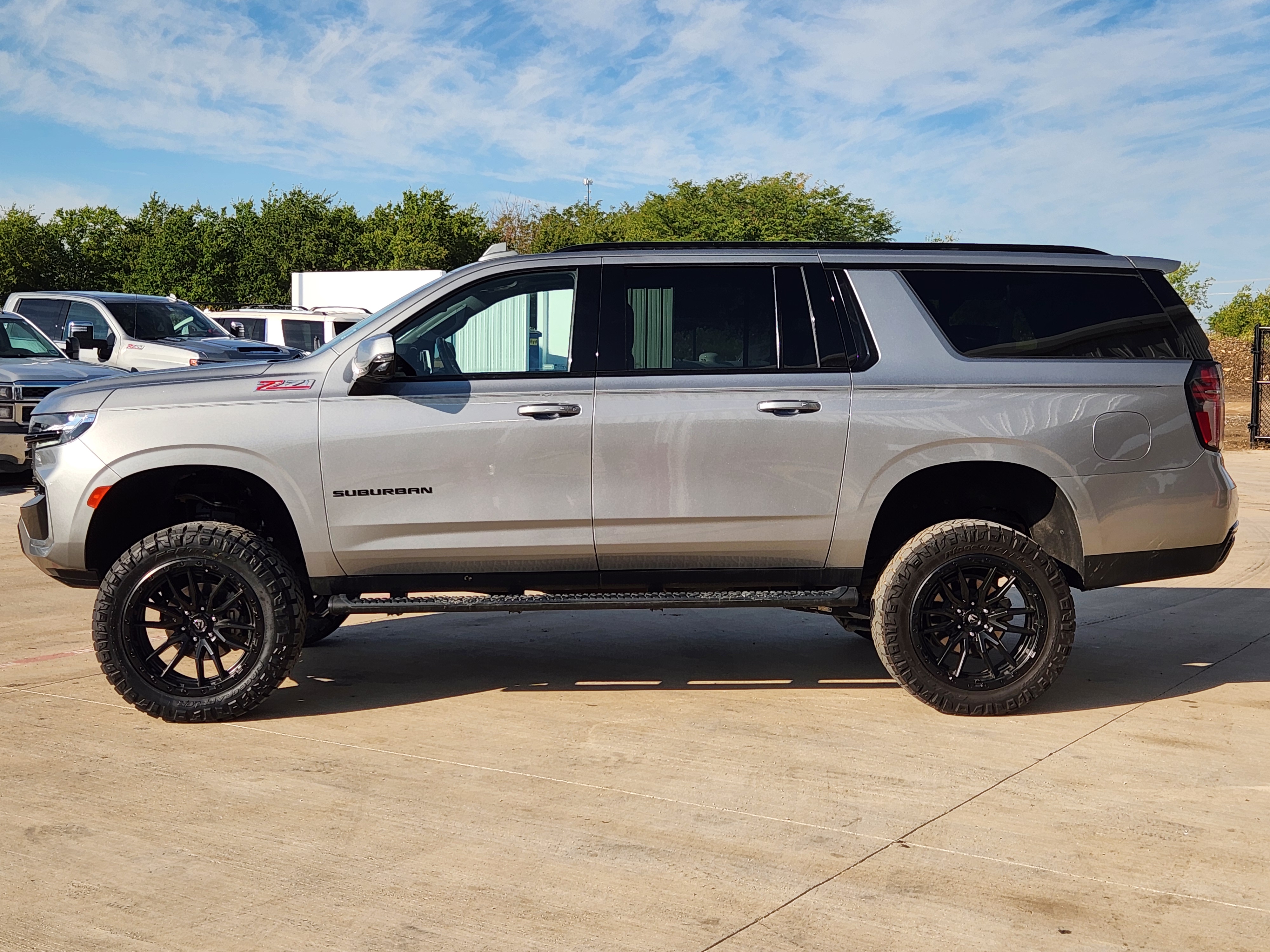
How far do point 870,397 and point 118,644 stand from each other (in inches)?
134

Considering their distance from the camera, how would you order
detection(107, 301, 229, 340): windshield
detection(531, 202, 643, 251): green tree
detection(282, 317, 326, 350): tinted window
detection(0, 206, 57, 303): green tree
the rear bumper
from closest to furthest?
the rear bumper → detection(107, 301, 229, 340): windshield → detection(282, 317, 326, 350): tinted window → detection(0, 206, 57, 303): green tree → detection(531, 202, 643, 251): green tree

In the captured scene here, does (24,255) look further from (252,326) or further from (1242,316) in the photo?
(1242,316)

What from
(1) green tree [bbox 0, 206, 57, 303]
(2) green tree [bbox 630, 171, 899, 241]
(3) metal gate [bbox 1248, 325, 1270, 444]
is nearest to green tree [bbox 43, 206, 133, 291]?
(1) green tree [bbox 0, 206, 57, 303]

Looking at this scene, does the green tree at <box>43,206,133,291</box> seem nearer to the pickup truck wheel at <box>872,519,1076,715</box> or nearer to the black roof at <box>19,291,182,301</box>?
the black roof at <box>19,291,182,301</box>

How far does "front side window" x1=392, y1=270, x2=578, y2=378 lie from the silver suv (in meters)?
0.01

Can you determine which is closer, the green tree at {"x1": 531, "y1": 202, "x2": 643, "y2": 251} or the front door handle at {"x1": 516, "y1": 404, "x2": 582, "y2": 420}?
the front door handle at {"x1": 516, "y1": 404, "x2": 582, "y2": 420}

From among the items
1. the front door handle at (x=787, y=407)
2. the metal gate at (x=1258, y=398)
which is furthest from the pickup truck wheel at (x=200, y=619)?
the metal gate at (x=1258, y=398)

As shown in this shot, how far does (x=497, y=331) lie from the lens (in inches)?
217

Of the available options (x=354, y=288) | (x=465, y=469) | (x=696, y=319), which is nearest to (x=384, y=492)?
(x=465, y=469)

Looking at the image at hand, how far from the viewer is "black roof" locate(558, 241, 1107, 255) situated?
18.4 feet

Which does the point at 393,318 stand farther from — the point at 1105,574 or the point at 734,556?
the point at 1105,574

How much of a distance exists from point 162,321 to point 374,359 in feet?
42.4

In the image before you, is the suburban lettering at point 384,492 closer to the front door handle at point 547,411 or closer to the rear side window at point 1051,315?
the front door handle at point 547,411

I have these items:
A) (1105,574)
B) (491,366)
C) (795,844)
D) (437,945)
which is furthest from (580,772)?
(1105,574)
